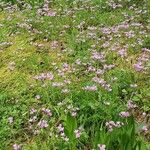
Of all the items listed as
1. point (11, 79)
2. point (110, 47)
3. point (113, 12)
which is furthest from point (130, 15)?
point (11, 79)

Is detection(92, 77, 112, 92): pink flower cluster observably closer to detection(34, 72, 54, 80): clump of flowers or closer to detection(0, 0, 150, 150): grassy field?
detection(0, 0, 150, 150): grassy field

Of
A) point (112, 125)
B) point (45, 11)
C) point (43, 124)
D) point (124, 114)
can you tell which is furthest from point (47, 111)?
point (45, 11)

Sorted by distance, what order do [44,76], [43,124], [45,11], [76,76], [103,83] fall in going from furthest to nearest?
[45,11] → [76,76] → [44,76] → [103,83] → [43,124]

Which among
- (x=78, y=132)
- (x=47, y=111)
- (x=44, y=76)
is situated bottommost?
(x=44, y=76)

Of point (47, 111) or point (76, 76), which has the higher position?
point (47, 111)

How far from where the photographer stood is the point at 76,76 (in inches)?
286

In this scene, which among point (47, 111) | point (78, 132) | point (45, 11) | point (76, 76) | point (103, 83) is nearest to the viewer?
point (78, 132)

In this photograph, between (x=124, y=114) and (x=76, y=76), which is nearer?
(x=124, y=114)

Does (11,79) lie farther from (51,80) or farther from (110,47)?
(110,47)

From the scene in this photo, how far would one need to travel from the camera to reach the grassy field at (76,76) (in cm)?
559

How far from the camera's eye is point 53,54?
8203 millimetres

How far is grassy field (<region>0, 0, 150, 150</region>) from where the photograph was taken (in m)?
5.59

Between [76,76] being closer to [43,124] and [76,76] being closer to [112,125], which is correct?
[43,124]

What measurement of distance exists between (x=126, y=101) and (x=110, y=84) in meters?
0.45
